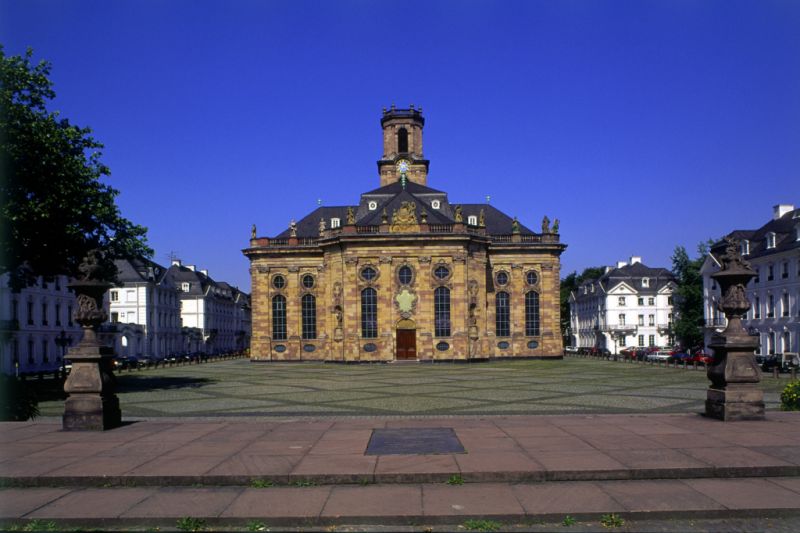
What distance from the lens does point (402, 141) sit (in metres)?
82.4

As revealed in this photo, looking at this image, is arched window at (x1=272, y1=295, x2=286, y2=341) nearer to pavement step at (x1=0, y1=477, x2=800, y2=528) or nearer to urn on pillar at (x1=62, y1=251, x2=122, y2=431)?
urn on pillar at (x1=62, y1=251, x2=122, y2=431)

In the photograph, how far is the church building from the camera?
6050 cm

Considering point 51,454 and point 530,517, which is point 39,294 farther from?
point 530,517

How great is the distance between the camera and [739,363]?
49.7ft

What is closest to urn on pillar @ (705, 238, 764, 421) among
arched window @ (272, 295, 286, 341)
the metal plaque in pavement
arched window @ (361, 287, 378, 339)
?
the metal plaque in pavement

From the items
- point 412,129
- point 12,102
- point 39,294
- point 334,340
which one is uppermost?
point 412,129

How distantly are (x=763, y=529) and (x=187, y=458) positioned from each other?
8.61 m

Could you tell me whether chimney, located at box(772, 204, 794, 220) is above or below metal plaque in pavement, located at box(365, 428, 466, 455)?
above

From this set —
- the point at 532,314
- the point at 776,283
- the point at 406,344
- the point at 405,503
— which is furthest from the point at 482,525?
the point at 532,314

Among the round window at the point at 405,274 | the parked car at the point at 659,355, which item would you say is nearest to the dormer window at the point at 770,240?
the parked car at the point at 659,355

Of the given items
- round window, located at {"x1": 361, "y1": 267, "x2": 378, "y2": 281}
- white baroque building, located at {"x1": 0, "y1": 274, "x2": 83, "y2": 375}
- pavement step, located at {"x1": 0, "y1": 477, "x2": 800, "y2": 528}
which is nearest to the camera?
pavement step, located at {"x1": 0, "y1": 477, "x2": 800, "y2": 528}

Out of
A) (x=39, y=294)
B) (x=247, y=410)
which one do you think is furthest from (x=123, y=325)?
(x=247, y=410)

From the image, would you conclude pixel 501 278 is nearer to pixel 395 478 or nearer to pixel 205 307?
pixel 205 307

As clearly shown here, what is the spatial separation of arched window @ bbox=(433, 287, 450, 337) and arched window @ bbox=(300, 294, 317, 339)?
43.5ft
